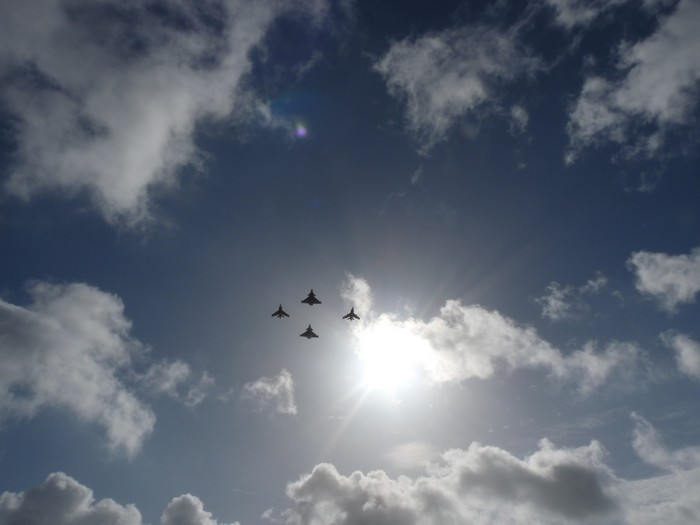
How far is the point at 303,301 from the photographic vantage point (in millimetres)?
154125

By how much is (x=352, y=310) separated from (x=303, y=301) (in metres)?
10.00

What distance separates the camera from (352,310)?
15450 cm
